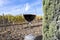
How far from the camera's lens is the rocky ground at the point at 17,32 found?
9.21 m

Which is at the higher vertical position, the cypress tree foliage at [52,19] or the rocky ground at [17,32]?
the cypress tree foliage at [52,19]

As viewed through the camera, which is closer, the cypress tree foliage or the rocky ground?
the cypress tree foliage

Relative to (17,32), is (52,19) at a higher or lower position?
→ higher

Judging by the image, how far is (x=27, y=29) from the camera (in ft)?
33.2

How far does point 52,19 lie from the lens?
5461mm

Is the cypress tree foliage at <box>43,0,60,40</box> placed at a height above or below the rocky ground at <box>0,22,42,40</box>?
above

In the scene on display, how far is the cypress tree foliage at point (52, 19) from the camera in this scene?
531cm

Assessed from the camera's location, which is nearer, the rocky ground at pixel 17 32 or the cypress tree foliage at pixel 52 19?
the cypress tree foliage at pixel 52 19

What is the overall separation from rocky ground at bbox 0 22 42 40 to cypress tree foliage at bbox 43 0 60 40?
10.6 feet

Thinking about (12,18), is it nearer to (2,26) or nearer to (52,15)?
(2,26)

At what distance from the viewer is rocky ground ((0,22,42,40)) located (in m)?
9.21

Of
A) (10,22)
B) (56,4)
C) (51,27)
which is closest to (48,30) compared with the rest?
(51,27)

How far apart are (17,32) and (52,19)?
4439 mm

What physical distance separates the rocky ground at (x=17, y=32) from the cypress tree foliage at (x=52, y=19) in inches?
127
